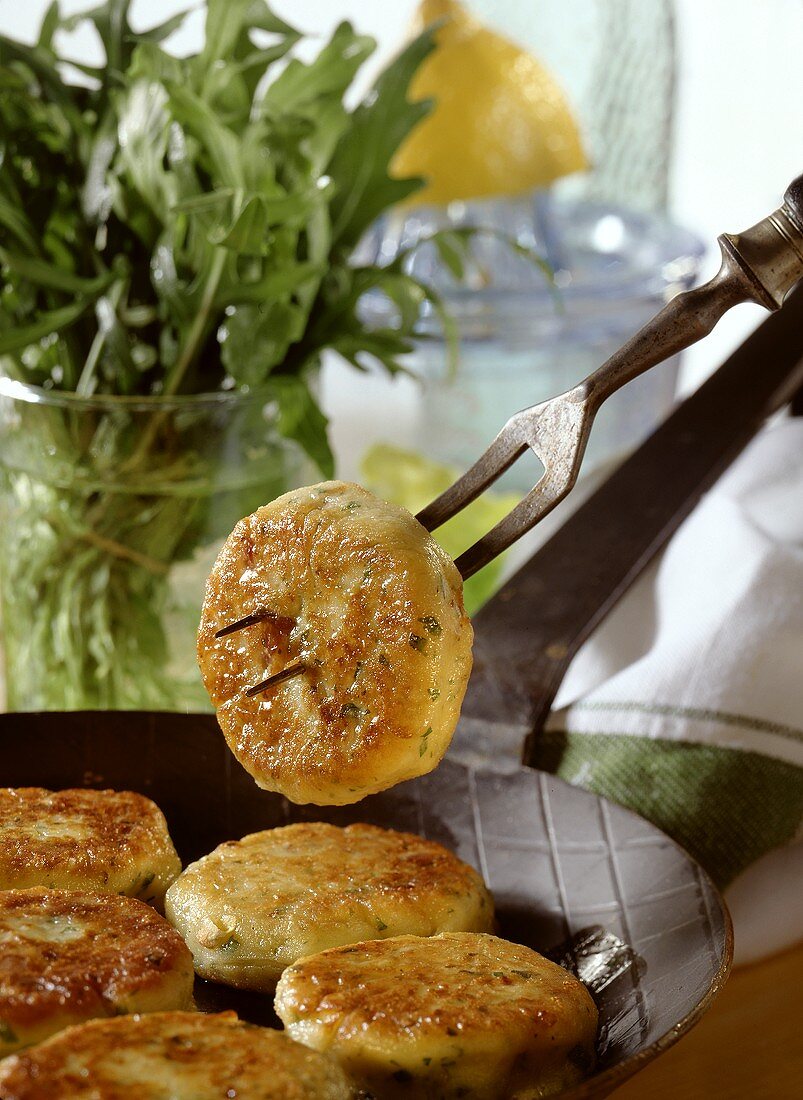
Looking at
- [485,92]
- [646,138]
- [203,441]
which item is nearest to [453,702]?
[203,441]

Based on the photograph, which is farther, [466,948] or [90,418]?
[90,418]

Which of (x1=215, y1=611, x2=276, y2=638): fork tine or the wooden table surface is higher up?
(x1=215, y1=611, x2=276, y2=638): fork tine

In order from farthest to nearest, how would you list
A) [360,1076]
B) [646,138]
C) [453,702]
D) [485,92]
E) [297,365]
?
[646,138], [485,92], [297,365], [453,702], [360,1076]

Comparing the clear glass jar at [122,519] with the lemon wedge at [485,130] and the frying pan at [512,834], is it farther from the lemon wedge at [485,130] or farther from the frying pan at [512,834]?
the lemon wedge at [485,130]

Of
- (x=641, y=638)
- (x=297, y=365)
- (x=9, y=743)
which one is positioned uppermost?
(x=297, y=365)

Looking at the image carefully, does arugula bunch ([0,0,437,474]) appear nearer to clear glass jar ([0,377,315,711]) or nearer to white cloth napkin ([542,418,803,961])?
clear glass jar ([0,377,315,711])

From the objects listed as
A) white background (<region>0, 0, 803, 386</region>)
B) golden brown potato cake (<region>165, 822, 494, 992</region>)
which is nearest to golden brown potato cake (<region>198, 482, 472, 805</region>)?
golden brown potato cake (<region>165, 822, 494, 992</region>)

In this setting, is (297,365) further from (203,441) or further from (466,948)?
(466,948)

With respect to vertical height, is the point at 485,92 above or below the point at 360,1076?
above
